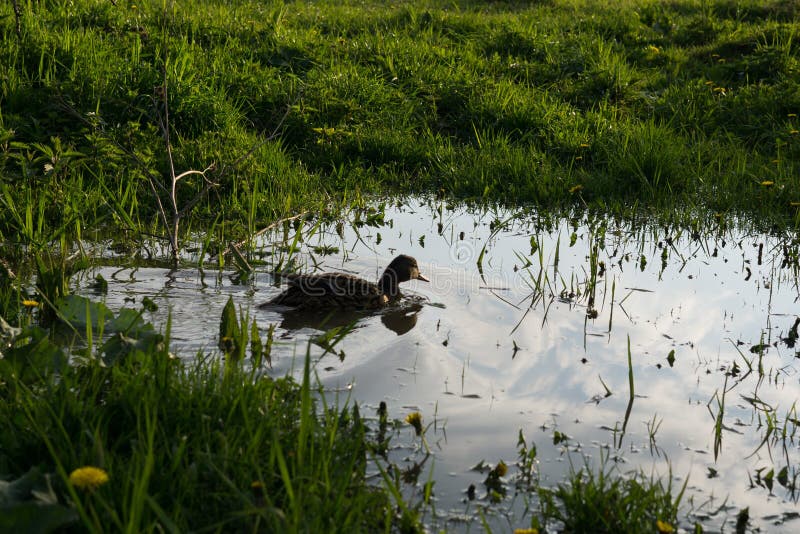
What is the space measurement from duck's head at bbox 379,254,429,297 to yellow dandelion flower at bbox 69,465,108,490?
3.52 metres

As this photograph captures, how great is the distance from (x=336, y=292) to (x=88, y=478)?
3.05 m

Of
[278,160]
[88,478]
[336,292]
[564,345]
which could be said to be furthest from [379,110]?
[88,478]

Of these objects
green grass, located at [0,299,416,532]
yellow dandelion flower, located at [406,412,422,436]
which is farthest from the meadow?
yellow dandelion flower, located at [406,412,422,436]

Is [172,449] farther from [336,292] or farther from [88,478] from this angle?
[336,292]

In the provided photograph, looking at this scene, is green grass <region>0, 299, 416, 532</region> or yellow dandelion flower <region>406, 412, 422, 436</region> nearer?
green grass <region>0, 299, 416, 532</region>

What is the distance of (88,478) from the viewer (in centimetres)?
270

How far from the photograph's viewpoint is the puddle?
367cm

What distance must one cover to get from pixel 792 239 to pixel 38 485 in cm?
592

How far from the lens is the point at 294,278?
18.3 ft

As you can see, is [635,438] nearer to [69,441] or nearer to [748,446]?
[748,446]

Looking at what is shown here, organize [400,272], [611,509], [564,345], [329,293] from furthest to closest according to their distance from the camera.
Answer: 1. [400,272]
2. [329,293]
3. [564,345]
4. [611,509]

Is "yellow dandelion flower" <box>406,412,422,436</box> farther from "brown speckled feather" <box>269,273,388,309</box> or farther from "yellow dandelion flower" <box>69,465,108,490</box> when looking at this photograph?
"brown speckled feather" <box>269,273,388,309</box>

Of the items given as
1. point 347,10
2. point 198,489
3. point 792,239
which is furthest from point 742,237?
point 347,10

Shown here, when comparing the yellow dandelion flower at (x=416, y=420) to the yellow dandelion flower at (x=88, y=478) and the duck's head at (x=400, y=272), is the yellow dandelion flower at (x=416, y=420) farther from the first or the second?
the duck's head at (x=400, y=272)
